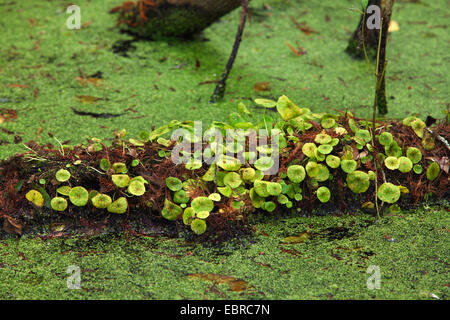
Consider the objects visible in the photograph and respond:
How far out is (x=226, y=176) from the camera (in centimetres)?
152

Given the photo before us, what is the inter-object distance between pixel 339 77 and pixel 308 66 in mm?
178

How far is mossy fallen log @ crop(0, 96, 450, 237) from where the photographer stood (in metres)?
1.48

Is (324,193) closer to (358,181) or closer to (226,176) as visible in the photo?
(358,181)

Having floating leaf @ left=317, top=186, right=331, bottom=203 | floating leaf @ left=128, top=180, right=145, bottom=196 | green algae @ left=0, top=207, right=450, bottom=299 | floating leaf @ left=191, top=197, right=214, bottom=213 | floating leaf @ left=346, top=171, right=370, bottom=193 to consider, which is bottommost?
green algae @ left=0, top=207, right=450, bottom=299

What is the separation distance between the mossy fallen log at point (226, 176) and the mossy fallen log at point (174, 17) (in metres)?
1.16

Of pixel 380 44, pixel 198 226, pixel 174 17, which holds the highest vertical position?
pixel 380 44

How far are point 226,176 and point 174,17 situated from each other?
1.45m

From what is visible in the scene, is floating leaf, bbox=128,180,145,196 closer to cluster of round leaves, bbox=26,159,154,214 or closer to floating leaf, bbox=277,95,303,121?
cluster of round leaves, bbox=26,159,154,214

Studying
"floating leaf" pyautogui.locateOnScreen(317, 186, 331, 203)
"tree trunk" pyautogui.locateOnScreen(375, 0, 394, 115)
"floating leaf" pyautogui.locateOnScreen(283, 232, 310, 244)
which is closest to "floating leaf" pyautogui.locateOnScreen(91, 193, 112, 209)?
"floating leaf" pyautogui.locateOnScreen(283, 232, 310, 244)

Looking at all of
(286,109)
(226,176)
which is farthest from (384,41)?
(226,176)

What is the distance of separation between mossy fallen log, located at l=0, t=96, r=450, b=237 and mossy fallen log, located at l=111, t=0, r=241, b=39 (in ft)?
3.81

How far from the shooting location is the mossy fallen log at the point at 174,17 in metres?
2.62

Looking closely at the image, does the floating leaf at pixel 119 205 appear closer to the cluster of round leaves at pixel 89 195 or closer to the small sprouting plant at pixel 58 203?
the cluster of round leaves at pixel 89 195
